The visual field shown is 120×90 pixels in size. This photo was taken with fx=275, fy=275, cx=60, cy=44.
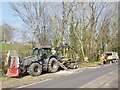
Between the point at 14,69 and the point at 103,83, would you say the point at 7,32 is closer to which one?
the point at 14,69

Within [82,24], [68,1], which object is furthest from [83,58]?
[68,1]

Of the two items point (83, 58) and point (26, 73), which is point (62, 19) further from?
point (26, 73)

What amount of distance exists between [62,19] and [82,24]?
7.49m

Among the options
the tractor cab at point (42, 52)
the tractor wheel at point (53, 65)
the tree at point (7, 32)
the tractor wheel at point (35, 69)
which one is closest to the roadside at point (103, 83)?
the tractor wheel at point (35, 69)

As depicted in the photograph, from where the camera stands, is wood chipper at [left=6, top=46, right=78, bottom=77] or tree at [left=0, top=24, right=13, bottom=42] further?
tree at [left=0, top=24, right=13, bottom=42]

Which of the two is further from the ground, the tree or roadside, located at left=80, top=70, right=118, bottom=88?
the tree

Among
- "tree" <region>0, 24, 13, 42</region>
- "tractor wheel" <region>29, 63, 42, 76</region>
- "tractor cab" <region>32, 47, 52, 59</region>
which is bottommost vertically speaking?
"tractor wheel" <region>29, 63, 42, 76</region>

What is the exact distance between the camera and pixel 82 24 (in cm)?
5094

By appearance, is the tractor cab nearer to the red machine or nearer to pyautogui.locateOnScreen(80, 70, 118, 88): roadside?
the red machine

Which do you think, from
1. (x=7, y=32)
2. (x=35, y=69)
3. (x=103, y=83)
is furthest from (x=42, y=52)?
(x=7, y=32)

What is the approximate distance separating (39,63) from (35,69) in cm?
108

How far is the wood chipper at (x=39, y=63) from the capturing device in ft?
70.5

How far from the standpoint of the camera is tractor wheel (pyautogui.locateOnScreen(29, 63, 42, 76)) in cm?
2234

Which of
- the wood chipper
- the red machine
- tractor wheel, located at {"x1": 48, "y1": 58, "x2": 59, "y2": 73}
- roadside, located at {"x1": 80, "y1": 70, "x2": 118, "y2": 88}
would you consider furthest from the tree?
roadside, located at {"x1": 80, "y1": 70, "x2": 118, "y2": 88}
